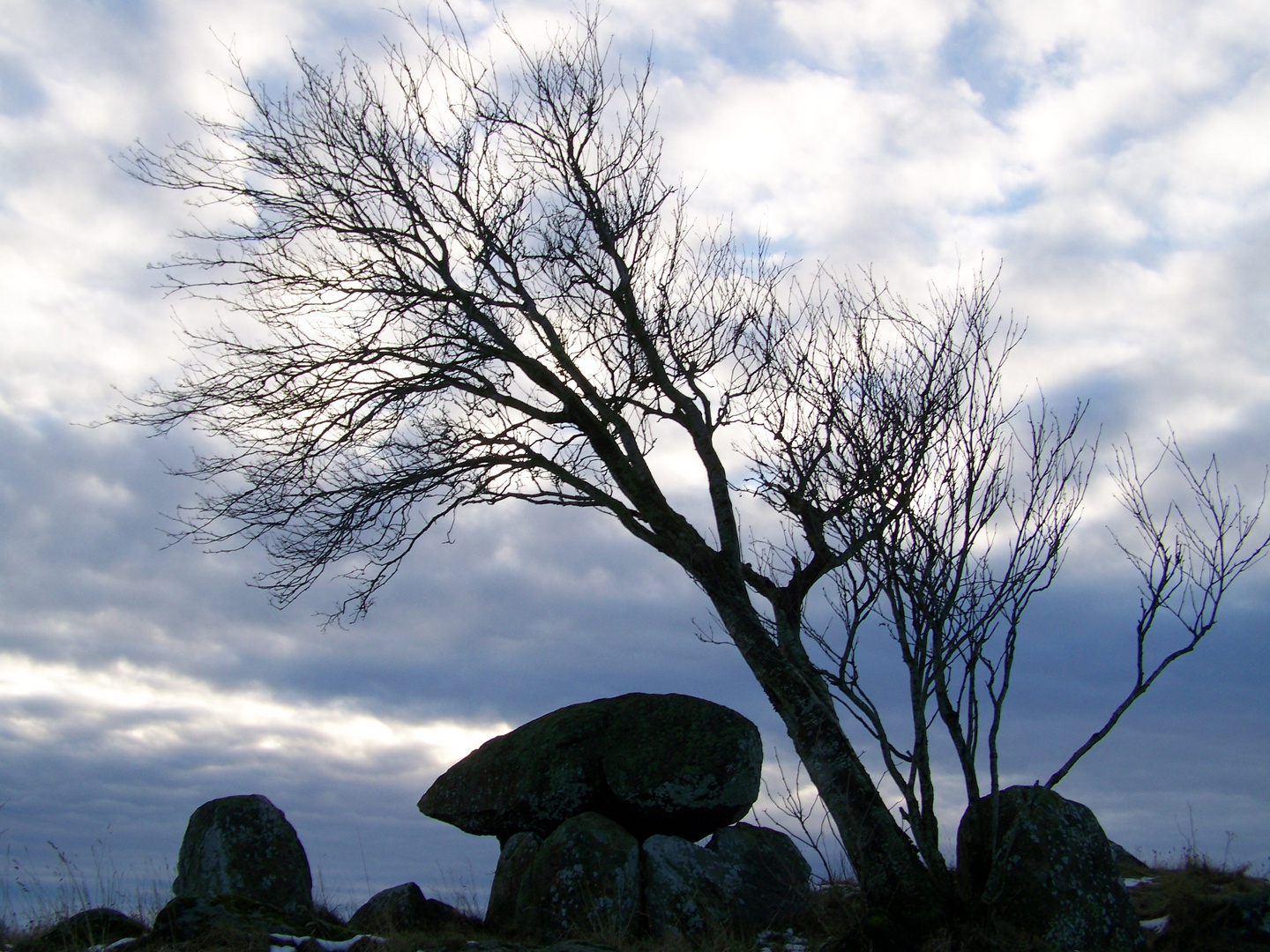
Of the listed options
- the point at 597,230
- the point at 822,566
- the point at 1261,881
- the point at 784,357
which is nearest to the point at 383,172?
the point at 597,230

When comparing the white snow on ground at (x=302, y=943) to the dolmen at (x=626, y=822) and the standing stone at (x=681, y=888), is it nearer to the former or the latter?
the dolmen at (x=626, y=822)

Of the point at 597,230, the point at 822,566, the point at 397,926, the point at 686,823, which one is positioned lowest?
the point at 397,926

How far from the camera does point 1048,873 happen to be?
23.8 ft

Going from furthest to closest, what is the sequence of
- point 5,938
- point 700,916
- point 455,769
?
point 455,769
point 700,916
point 5,938

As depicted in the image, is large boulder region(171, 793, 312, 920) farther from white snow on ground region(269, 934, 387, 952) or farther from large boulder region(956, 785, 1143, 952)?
large boulder region(956, 785, 1143, 952)

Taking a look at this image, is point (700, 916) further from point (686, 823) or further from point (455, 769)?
point (455, 769)

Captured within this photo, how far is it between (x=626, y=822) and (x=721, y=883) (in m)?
1.42

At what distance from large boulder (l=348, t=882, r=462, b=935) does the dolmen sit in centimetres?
54

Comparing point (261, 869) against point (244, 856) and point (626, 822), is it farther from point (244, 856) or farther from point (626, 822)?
point (626, 822)

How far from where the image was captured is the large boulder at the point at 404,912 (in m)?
8.80

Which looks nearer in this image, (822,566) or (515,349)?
(822,566)

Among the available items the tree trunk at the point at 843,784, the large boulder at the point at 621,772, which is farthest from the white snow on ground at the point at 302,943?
the large boulder at the point at 621,772

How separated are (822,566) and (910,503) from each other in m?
1.27

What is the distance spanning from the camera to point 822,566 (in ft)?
27.8
